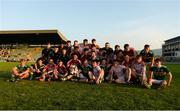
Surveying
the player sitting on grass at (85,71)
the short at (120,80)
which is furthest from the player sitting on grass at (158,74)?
the player sitting on grass at (85,71)

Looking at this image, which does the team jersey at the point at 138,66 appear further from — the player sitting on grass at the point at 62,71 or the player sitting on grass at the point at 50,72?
the player sitting on grass at the point at 50,72

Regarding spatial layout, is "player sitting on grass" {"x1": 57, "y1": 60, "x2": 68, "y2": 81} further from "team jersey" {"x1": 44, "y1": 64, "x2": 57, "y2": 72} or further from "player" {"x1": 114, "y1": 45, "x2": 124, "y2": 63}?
"player" {"x1": 114, "y1": 45, "x2": 124, "y2": 63}

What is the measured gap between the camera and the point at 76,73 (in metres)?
11.4

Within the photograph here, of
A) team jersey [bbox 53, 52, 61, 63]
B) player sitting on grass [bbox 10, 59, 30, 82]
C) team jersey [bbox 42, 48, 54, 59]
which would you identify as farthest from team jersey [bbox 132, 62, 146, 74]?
player sitting on grass [bbox 10, 59, 30, 82]

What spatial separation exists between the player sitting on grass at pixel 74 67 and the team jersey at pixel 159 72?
3.05 m

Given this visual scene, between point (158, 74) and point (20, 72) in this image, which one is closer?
point (158, 74)

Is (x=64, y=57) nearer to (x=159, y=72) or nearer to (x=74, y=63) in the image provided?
(x=74, y=63)

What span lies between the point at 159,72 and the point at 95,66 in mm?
2499

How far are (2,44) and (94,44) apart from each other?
3876 centimetres

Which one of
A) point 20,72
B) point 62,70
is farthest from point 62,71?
point 20,72

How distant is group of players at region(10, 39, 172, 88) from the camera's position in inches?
414

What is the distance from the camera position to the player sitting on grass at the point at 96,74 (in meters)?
10.6

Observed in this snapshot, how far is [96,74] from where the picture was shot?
11.0 m

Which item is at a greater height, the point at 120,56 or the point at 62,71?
the point at 120,56
